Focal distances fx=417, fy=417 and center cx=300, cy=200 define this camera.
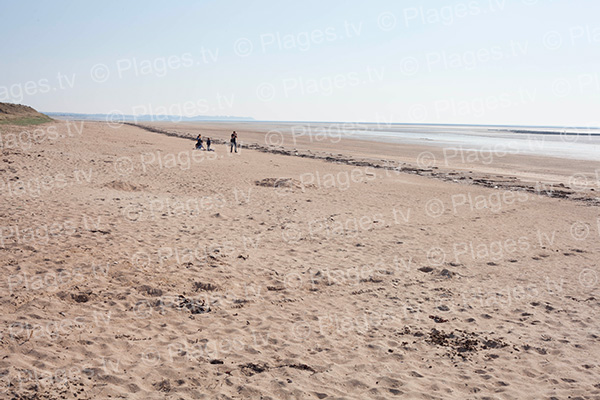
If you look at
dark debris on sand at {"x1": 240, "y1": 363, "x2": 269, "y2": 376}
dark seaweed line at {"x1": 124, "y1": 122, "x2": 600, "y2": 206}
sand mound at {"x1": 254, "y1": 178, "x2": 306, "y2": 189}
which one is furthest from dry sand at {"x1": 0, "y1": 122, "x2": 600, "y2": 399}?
dark seaweed line at {"x1": 124, "y1": 122, "x2": 600, "y2": 206}

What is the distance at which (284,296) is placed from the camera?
813 centimetres

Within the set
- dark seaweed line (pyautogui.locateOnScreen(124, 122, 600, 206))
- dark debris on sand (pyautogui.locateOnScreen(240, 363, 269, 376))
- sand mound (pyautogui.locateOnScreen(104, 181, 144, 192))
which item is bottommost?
dark debris on sand (pyautogui.locateOnScreen(240, 363, 269, 376))

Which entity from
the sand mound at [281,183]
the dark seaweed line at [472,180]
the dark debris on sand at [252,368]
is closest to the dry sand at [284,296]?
the dark debris on sand at [252,368]

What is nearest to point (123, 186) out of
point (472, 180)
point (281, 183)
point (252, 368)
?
point (281, 183)

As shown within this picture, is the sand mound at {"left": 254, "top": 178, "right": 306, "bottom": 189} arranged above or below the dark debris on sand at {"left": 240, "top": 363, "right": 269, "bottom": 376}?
above

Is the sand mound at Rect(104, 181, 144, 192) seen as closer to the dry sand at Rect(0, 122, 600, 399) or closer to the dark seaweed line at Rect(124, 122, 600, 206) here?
the dry sand at Rect(0, 122, 600, 399)

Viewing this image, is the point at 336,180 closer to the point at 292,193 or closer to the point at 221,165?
the point at 292,193

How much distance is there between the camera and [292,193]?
58.6ft

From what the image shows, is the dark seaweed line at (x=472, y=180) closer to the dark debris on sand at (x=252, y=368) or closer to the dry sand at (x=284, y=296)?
the dry sand at (x=284, y=296)

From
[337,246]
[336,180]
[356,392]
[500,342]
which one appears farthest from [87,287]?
[336,180]

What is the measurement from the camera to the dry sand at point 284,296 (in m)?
5.52

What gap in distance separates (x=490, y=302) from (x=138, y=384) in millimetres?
6619

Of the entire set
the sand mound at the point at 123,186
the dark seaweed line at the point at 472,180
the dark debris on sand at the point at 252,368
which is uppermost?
the sand mound at the point at 123,186

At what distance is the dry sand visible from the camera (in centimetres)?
552
